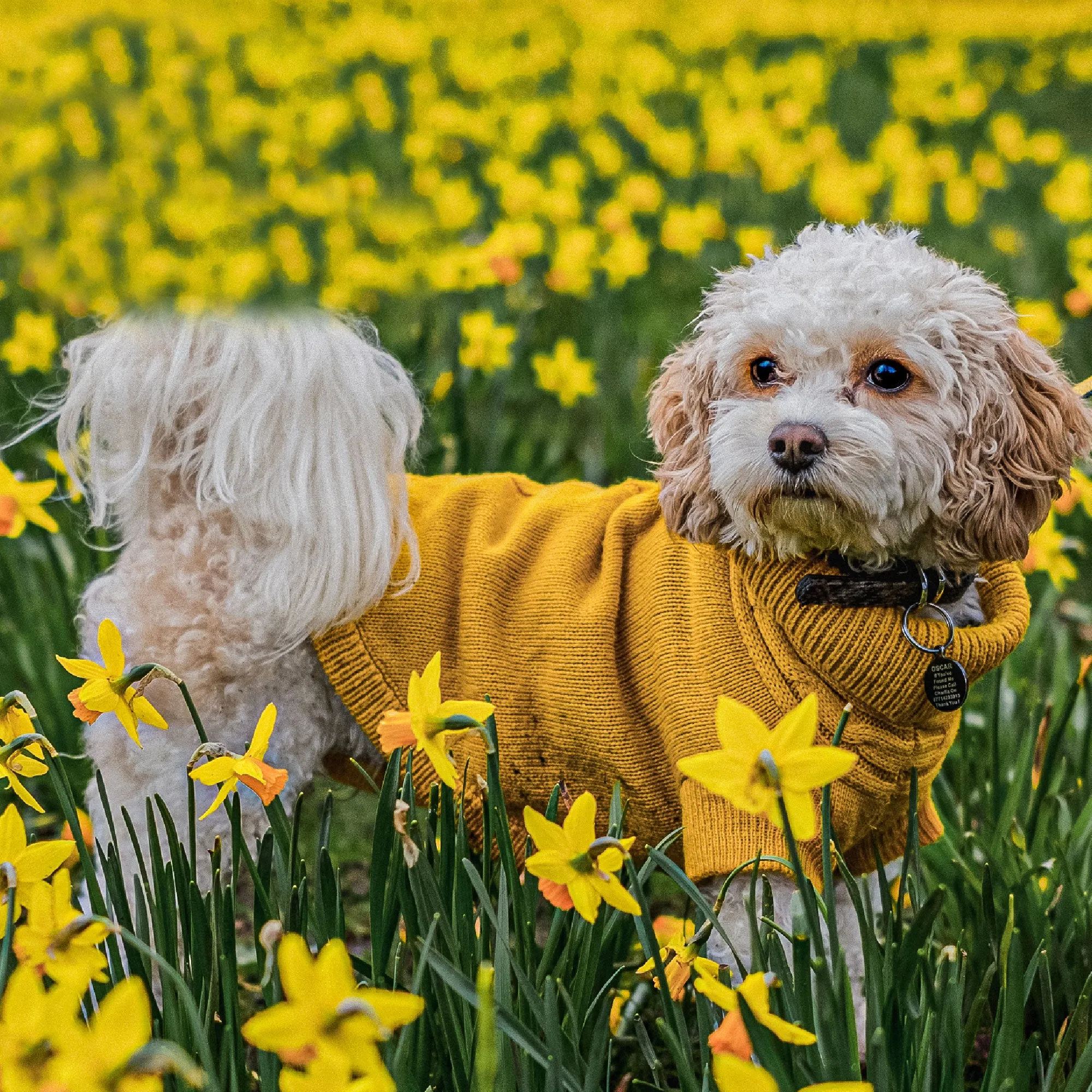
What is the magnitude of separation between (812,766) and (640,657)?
3.45ft

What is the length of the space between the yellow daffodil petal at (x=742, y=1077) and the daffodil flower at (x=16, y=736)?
0.83 meters

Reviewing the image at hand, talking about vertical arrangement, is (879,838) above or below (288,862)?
below

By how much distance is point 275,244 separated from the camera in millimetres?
5488

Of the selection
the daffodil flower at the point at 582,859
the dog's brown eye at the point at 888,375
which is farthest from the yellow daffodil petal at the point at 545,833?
the dog's brown eye at the point at 888,375

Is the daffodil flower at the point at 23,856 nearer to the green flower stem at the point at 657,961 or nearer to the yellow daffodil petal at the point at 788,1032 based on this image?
the green flower stem at the point at 657,961

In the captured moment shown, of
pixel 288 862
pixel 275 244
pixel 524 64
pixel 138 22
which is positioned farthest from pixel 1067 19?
pixel 288 862

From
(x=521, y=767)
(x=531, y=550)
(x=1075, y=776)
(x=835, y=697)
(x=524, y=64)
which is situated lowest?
(x=1075, y=776)

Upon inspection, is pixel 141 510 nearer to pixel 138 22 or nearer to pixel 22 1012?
pixel 22 1012

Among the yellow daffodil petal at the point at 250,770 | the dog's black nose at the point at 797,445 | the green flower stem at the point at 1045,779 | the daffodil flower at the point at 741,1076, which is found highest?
the dog's black nose at the point at 797,445

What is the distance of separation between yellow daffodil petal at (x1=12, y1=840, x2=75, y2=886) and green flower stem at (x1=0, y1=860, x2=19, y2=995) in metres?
0.01

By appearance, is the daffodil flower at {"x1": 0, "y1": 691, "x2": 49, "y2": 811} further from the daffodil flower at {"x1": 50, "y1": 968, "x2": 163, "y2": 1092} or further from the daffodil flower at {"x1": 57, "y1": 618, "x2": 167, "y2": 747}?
the daffodil flower at {"x1": 50, "y1": 968, "x2": 163, "y2": 1092}

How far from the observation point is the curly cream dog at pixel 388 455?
1.96 meters

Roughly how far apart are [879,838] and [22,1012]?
1.65m

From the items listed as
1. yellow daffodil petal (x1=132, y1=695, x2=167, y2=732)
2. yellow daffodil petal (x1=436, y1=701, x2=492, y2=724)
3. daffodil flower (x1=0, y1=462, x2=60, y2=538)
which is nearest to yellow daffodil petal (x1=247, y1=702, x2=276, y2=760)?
yellow daffodil petal (x1=132, y1=695, x2=167, y2=732)
